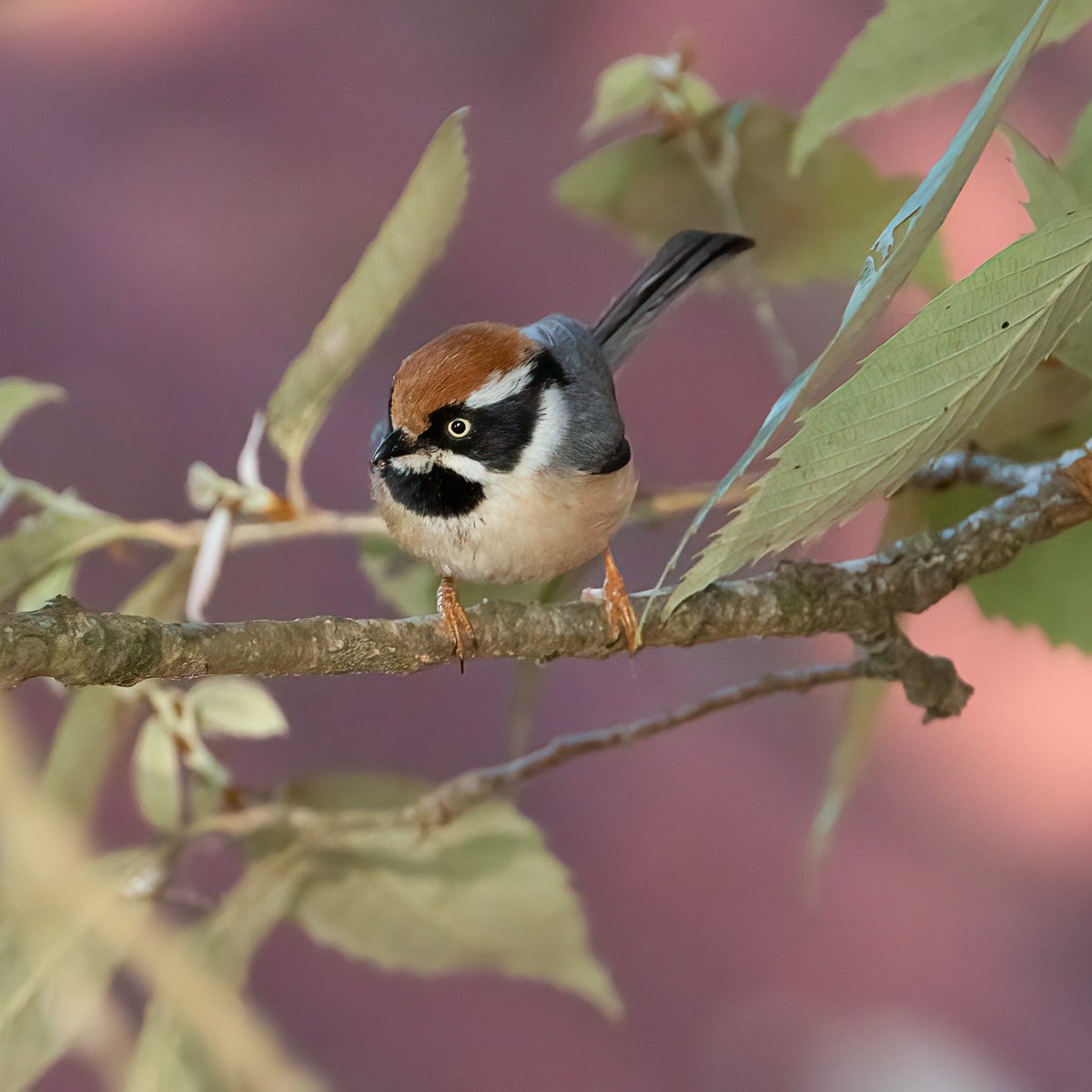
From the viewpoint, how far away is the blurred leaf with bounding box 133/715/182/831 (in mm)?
735

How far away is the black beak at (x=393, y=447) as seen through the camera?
67cm

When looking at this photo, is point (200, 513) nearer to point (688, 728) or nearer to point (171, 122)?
point (171, 122)

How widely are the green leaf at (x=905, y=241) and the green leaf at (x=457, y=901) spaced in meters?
0.51

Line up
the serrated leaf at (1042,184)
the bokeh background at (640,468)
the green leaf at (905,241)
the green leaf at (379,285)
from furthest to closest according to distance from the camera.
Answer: the bokeh background at (640,468) → the green leaf at (379,285) → the serrated leaf at (1042,184) → the green leaf at (905,241)

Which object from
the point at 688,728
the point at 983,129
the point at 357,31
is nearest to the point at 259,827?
the point at 688,728

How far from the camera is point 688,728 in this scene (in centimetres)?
116

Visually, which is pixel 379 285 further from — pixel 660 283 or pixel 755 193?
pixel 755 193

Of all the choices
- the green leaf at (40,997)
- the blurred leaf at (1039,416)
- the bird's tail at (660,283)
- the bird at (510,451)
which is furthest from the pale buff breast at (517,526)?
the green leaf at (40,997)

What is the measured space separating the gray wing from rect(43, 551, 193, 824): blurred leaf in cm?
27

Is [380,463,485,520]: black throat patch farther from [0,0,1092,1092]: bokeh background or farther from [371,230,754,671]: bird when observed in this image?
[0,0,1092,1092]: bokeh background

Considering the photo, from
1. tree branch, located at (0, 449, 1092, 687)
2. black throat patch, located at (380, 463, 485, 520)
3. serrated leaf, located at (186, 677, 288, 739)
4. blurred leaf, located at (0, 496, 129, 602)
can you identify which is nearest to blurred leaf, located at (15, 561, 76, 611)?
blurred leaf, located at (0, 496, 129, 602)

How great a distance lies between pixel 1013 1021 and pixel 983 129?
38.7 inches

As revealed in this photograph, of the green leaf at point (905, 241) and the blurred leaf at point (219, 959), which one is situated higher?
the green leaf at point (905, 241)

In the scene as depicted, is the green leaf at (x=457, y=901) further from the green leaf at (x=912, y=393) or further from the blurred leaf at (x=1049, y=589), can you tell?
the green leaf at (x=912, y=393)
